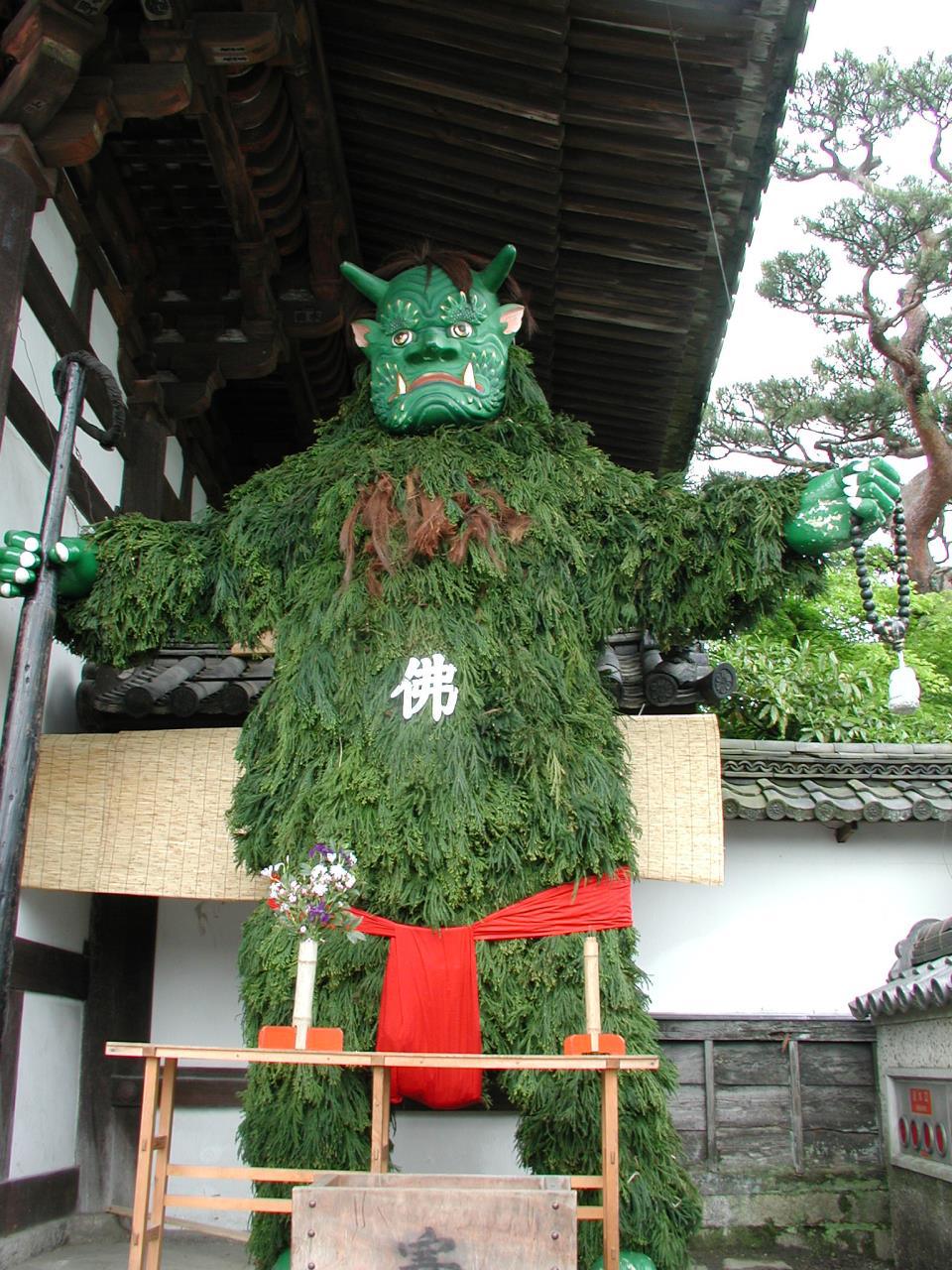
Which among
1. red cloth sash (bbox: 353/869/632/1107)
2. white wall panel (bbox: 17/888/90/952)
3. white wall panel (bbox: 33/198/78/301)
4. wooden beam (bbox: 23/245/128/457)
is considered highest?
white wall panel (bbox: 33/198/78/301)

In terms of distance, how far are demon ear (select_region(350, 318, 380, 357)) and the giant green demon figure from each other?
0.01 metres

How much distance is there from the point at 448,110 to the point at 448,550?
7.23 feet

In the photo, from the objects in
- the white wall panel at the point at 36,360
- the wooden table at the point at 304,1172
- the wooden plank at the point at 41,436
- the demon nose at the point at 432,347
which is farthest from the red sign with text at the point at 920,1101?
the white wall panel at the point at 36,360

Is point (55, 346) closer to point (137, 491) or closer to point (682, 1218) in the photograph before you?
point (137, 491)

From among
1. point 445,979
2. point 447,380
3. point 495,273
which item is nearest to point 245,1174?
point 445,979

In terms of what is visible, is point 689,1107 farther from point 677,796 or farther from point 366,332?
point 366,332

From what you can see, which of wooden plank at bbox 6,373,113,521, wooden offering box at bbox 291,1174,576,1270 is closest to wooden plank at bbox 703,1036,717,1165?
wooden offering box at bbox 291,1174,576,1270

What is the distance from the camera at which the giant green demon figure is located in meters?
3.23

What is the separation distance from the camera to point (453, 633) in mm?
3539

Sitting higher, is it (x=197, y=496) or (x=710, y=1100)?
(x=197, y=496)

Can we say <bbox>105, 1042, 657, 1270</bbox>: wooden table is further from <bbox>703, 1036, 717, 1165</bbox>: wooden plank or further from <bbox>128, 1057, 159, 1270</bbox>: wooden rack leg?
<bbox>703, 1036, 717, 1165</bbox>: wooden plank

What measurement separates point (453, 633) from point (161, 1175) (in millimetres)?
1609

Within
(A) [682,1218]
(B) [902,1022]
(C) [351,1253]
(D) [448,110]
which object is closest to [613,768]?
(A) [682,1218]

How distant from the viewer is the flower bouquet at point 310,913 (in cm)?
296
